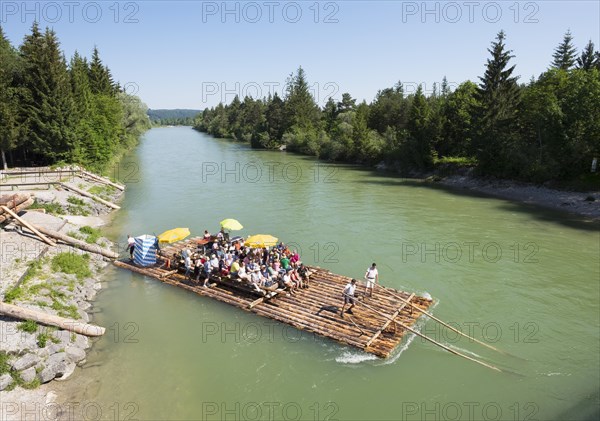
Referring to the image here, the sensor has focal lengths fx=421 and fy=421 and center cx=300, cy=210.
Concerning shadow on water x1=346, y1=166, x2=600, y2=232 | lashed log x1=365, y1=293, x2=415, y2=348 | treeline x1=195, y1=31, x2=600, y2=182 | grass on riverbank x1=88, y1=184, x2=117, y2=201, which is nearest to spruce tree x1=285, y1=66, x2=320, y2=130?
treeline x1=195, y1=31, x2=600, y2=182

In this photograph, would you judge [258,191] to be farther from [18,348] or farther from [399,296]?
[18,348]

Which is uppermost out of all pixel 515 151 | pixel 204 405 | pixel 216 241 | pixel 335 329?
pixel 515 151

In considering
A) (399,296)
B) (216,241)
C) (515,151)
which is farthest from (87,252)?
(515,151)

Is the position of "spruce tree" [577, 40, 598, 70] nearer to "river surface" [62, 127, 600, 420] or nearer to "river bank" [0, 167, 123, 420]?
"river surface" [62, 127, 600, 420]

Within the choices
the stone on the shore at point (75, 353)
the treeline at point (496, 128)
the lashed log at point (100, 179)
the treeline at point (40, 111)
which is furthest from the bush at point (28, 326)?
the treeline at point (496, 128)

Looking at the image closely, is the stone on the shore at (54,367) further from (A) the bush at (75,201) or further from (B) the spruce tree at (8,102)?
(B) the spruce tree at (8,102)

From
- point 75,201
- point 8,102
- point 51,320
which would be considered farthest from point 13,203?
point 8,102
